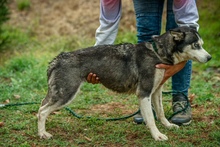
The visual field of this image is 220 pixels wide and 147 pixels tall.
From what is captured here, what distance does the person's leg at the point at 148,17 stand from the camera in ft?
16.7

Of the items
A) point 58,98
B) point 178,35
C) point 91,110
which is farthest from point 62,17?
point 178,35

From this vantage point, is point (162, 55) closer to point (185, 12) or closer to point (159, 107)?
point (185, 12)

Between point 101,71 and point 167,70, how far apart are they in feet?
2.33

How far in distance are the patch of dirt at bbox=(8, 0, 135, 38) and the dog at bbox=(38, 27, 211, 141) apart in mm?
5529

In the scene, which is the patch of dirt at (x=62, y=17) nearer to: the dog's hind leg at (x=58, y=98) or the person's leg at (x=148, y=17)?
the person's leg at (x=148, y=17)

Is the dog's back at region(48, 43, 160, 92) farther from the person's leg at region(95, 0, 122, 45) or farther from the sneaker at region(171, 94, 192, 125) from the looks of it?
the sneaker at region(171, 94, 192, 125)

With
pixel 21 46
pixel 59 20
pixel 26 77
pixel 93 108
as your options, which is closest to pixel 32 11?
pixel 59 20

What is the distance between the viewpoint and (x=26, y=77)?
25.1 ft

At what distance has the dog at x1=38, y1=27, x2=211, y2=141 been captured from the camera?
15.1ft

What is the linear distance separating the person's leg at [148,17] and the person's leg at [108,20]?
9.8 inches

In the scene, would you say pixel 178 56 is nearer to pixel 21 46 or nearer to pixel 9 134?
pixel 9 134

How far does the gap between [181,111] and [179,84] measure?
12.9 inches

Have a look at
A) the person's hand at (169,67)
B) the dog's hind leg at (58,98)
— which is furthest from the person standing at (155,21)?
the dog's hind leg at (58,98)

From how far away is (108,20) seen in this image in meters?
5.11
